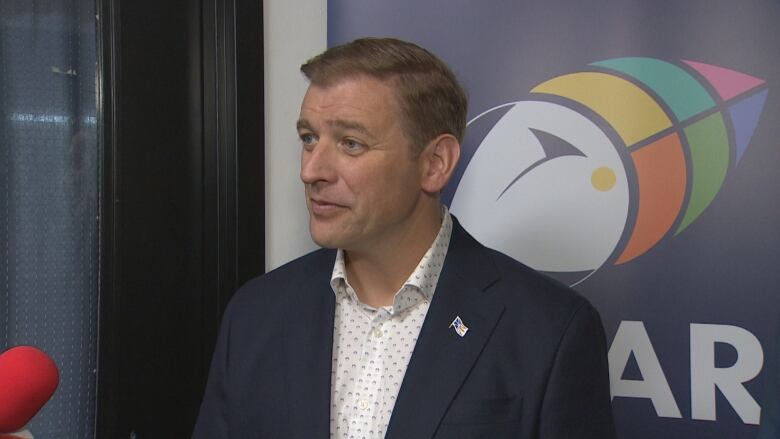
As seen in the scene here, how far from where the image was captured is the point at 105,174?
1.75m

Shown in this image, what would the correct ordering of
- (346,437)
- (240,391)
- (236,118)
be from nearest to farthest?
(346,437)
(240,391)
(236,118)

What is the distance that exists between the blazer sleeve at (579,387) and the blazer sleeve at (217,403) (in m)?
0.60

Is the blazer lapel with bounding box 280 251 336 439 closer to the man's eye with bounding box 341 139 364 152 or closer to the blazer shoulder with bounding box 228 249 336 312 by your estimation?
the blazer shoulder with bounding box 228 249 336 312

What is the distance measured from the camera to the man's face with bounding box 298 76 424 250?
4.61ft

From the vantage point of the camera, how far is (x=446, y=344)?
140 cm

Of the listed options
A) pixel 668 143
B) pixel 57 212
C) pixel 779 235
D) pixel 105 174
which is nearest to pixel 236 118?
pixel 105 174

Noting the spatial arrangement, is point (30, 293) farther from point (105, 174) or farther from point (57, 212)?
point (105, 174)

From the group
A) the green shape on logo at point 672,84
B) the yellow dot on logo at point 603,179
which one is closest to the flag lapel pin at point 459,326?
the yellow dot on logo at point 603,179

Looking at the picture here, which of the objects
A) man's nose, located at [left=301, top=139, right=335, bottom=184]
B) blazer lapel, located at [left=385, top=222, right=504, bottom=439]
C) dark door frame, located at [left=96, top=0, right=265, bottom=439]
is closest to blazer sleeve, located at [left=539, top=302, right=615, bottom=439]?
blazer lapel, located at [left=385, top=222, right=504, bottom=439]

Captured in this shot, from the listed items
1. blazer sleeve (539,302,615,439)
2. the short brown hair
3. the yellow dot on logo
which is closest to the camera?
blazer sleeve (539,302,615,439)

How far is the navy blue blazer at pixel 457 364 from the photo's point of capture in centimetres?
135

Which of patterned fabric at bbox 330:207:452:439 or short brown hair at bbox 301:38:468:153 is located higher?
short brown hair at bbox 301:38:468:153

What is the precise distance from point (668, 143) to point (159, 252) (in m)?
1.17

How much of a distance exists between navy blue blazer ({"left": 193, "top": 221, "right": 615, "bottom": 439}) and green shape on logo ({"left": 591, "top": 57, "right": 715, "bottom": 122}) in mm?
549
